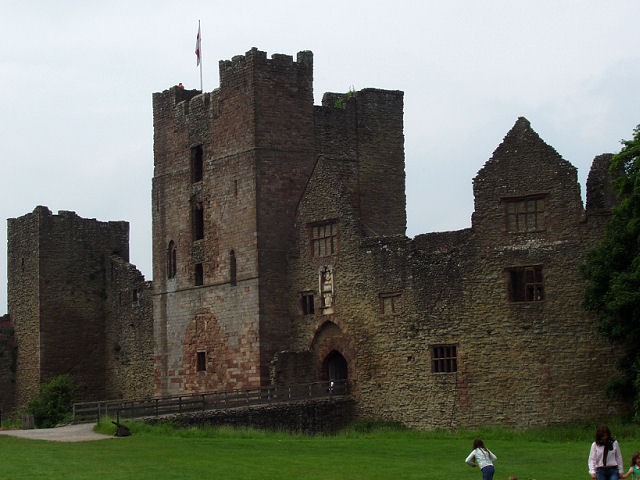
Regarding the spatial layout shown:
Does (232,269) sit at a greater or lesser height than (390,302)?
greater

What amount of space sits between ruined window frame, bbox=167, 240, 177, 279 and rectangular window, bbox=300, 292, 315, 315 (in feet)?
23.0

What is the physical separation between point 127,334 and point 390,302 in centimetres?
1771

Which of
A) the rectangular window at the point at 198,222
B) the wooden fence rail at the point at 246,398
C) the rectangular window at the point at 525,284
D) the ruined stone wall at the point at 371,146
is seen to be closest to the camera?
the rectangular window at the point at 525,284

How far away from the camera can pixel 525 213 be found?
121 ft

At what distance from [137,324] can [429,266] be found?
1859 centimetres

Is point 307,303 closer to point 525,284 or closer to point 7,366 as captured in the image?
point 525,284

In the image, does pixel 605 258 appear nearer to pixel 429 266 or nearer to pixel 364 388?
pixel 429 266

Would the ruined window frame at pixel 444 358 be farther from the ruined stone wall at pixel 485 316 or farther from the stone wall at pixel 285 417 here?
the stone wall at pixel 285 417

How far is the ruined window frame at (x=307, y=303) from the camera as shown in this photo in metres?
43.0

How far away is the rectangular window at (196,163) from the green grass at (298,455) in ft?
47.3

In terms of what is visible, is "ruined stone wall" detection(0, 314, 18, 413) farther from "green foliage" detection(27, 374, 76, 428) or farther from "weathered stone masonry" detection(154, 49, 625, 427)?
"weathered stone masonry" detection(154, 49, 625, 427)

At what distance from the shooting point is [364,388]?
40688mm

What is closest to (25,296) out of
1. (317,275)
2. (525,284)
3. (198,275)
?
(198,275)

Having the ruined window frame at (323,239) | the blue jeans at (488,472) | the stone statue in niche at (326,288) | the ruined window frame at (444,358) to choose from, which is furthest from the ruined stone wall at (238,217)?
the blue jeans at (488,472)
